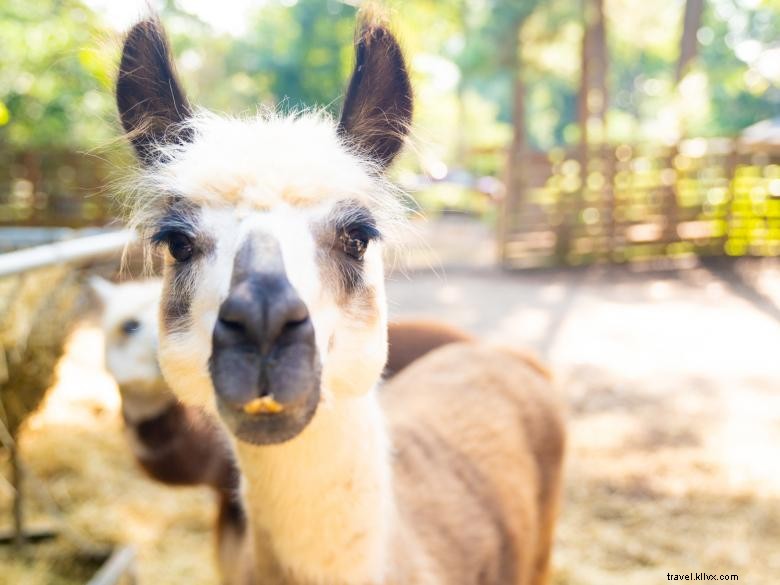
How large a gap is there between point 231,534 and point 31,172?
36.6 ft

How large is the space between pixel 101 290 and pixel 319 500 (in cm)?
181

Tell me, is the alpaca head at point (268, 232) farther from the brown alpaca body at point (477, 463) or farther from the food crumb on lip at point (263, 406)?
the brown alpaca body at point (477, 463)

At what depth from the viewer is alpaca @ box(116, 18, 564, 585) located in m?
1.34

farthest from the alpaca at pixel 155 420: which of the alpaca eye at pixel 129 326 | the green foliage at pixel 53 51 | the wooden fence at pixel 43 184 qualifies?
the wooden fence at pixel 43 184

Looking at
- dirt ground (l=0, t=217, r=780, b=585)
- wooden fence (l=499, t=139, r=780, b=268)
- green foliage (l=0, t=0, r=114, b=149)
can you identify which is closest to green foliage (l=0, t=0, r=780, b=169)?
green foliage (l=0, t=0, r=114, b=149)

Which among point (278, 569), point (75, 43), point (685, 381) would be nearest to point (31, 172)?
point (75, 43)

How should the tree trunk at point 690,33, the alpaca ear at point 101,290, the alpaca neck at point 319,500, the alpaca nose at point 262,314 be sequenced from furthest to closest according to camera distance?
the tree trunk at point 690,33 → the alpaca ear at point 101,290 → the alpaca neck at point 319,500 → the alpaca nose at point 262,314

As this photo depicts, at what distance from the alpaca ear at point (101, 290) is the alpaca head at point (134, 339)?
13 centimetres

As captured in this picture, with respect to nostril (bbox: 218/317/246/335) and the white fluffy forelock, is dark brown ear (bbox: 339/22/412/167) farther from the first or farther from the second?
nostril (bbox: 218/317/246/335)

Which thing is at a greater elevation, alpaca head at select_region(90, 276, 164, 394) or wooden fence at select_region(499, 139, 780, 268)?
wooden fence at select_region(499, 139, 780, 268)

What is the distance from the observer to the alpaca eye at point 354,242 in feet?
5.25

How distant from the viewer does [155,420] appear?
2729 millimetres

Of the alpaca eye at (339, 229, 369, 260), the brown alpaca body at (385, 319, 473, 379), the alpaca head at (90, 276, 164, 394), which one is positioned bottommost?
the brown alpaca body at (385, 319, 473, 379)

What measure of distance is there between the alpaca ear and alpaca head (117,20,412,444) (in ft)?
4.25
